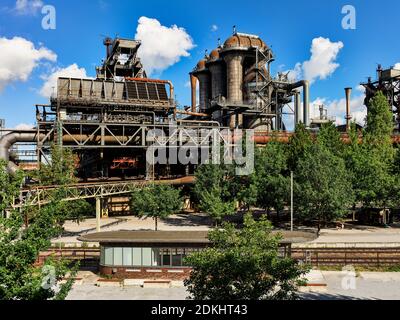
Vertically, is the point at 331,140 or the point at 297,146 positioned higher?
the point at 331,140

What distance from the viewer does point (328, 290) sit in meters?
21.2

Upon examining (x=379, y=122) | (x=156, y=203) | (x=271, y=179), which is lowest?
(x=156, y=203)

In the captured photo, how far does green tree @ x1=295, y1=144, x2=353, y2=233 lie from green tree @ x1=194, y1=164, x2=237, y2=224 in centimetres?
759

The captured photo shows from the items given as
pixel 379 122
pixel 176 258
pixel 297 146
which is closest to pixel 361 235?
pixel 297 146

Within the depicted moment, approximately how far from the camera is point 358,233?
36.6 m

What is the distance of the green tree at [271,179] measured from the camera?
38.3m

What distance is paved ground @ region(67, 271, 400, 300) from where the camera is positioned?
2023 centimetres

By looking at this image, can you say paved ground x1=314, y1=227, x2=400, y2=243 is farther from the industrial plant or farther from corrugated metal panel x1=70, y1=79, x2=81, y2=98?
corrugated metal panel x1=70, y1=79, x2=81, y2=98

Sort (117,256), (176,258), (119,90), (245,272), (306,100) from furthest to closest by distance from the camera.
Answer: (306,100)
(119,90)
(117,256)
(176,258)
(245,272)

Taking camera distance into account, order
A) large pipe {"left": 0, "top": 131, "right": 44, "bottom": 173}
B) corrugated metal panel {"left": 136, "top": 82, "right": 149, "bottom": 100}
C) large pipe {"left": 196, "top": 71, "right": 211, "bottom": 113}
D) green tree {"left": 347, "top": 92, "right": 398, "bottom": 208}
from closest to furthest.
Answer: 1. green tree {"left": 347, "top": 92, "right": 398, "bottom": 208}
2. large pipe {"left": 0, "top": 131, "right": 44, "bottom": 173}
3. corrugated metal panel {"left": 136, "top": 82, "right": 149, "bottom": 100}
4. large pipe {"left": 196, "top": 71, "right": 211, "bottom": 113}

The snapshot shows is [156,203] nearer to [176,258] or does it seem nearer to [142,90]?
[176,258]

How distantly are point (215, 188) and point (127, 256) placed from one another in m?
16.7

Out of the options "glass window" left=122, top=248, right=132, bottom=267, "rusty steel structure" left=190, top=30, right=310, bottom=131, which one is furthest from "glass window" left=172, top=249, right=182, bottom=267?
"rusty steel structure" left=190, top=30, right=310, bottom=131

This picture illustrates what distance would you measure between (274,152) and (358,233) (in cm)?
1265
